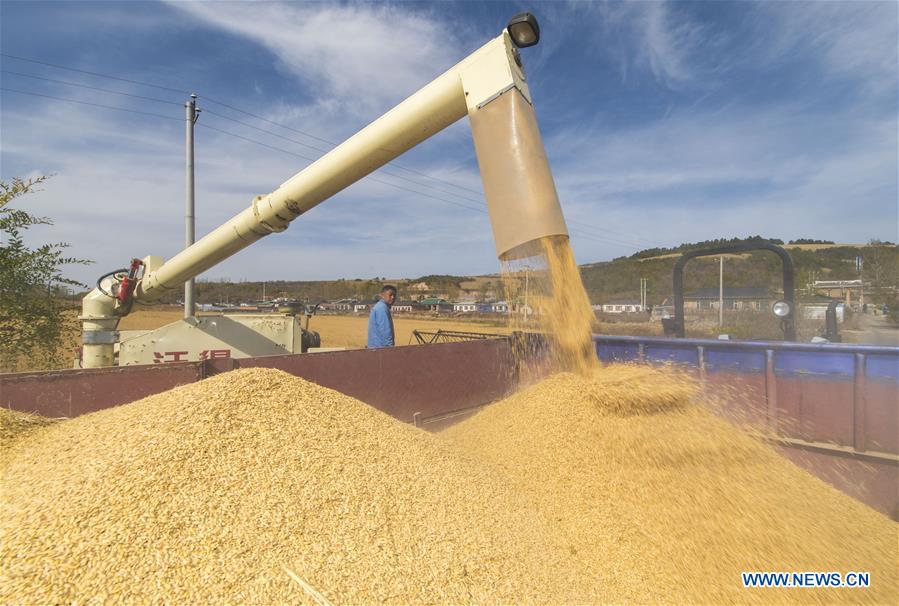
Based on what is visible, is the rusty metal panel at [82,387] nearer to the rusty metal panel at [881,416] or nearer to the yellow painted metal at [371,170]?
the yellow painted metal at [371,170]

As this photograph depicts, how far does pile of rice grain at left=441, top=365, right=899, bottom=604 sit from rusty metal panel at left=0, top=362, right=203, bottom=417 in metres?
1.99

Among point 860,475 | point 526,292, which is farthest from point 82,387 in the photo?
point 860,475

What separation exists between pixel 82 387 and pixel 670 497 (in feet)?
10.7

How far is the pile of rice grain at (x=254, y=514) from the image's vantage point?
1.51 meters

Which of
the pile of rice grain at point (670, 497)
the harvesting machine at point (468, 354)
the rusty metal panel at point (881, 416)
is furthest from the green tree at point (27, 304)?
the rusty metal panel at point (881, 416)

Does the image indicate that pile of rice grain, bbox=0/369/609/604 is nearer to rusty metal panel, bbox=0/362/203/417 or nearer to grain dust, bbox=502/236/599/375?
rusty metal panel, bbox=0/362/203/417

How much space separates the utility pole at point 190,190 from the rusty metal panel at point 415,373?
4.75m

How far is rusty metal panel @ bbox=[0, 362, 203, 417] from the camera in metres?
2.43

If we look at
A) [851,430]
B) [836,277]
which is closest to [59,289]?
[851,430]

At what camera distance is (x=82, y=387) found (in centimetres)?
260

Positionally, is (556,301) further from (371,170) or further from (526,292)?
(371,170)

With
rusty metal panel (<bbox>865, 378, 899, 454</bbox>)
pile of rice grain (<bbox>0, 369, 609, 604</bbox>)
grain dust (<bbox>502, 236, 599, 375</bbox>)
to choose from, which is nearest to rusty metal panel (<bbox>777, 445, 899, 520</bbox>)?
rusty metal panel (<bbox>865, 378, 899, 454</bbox>)

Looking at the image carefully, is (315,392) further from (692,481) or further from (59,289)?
(59,289)

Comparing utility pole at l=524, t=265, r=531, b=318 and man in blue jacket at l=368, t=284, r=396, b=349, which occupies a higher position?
utility pole at l=524, t=265, r=531, b=318
